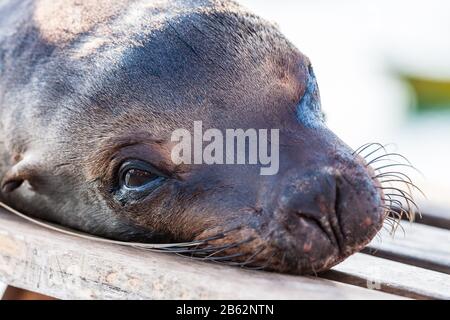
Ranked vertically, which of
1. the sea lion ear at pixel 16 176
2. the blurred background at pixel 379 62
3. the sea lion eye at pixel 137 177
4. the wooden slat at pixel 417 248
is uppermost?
the blurred background at pixel 379 62

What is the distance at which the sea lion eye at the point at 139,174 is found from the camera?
3574 millimetres

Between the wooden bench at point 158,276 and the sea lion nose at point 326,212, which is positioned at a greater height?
the sea lion nose at point 326,212

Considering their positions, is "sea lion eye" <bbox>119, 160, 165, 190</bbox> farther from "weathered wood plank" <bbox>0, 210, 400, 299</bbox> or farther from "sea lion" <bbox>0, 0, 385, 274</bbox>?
"weathered wood plank" <bbox>0, 210, 400, 299</bbox>

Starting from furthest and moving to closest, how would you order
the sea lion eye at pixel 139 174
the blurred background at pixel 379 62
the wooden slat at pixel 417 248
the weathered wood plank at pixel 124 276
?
the blurred background at pixel 379 62, the wooden slat at pixel 417 248, the sea lion eye at pixel 139 174, the weathered wood plank at pixel 124 276

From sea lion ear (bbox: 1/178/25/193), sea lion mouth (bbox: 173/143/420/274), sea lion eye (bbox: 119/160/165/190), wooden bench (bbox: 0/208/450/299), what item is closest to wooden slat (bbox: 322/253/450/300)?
wooden bench (bbox: 0/208/450/299)

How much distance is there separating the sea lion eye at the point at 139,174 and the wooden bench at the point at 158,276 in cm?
29

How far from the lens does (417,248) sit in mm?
4379

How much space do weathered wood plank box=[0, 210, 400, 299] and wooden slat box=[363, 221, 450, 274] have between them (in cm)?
106

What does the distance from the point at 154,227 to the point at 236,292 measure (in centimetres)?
91

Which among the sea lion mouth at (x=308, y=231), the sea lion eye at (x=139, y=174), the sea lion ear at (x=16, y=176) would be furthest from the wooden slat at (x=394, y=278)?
the sea lion ear at (x=16, y=176)

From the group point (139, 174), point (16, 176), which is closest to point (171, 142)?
point (139, 174)

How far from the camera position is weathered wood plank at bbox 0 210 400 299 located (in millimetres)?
2881

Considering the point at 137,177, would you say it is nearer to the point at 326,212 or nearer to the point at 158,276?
the point at 158,276

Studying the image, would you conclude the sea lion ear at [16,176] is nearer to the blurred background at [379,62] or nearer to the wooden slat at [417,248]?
the wooden slat at [417,248]
